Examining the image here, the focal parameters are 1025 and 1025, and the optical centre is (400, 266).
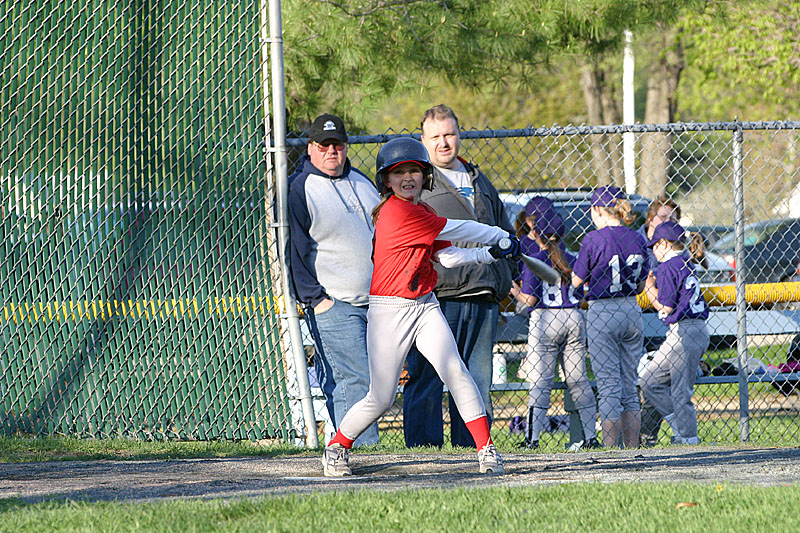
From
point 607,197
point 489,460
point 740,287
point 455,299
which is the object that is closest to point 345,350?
point 455,299

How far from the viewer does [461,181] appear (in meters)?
6.38

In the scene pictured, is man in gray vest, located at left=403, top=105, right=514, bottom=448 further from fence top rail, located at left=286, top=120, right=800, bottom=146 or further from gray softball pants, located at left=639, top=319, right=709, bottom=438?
gray softball pants, located at left=639, top=319, right=709, bottom=438

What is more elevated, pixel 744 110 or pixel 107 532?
pixel 744 110

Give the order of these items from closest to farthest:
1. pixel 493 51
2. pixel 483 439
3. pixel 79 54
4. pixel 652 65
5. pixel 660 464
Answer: pixel 483 439 < pixel 660 464 < pixel 79 54 < pixel 493 51 < pixel 652 65

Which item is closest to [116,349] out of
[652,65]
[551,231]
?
[551,231]

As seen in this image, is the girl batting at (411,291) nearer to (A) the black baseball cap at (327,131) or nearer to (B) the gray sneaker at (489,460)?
(B) the gray sneaker at (489,460)

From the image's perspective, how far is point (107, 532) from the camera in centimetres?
362

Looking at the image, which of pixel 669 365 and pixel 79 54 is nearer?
pixel 79 54

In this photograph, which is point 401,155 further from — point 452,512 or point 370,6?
point 370,6

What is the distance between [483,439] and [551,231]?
2.60 m

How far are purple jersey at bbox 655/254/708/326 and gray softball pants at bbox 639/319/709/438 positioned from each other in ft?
0.23

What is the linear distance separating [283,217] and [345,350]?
90 centimetres

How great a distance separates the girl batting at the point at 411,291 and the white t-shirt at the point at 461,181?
4.35 feet

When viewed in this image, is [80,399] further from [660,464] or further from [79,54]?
[660,464]
